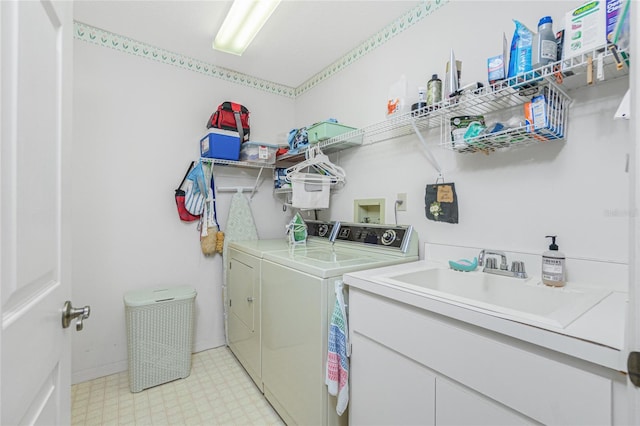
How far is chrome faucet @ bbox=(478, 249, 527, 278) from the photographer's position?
1321 millimetres

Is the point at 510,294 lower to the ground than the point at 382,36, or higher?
Result: lower

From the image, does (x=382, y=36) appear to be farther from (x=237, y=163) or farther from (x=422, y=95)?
(x=237, y=163)

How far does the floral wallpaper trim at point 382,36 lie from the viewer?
1809 millimetres

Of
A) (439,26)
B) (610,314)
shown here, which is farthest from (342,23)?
(610,314)

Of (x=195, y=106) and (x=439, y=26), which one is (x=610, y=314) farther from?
(x=195, y=106)

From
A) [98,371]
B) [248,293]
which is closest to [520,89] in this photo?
[248,293]

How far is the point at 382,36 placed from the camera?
2109 mm

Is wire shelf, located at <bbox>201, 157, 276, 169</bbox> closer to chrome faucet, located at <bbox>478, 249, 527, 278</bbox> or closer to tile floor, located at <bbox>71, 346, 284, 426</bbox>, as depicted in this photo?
tile floor, located at <bbox>71, 346, 284, 426</bbox>

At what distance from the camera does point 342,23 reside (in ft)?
6.75

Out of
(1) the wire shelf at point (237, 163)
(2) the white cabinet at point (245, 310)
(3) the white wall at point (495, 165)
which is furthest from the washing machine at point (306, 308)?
(1) the wire shelf at point (237, 163)

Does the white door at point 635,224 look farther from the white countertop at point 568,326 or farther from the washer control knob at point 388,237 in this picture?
the washer control knob at point 388,237

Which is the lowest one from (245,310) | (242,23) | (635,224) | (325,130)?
(245,310)

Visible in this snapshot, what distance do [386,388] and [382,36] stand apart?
2251 mm

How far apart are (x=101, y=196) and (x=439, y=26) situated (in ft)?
8.72
